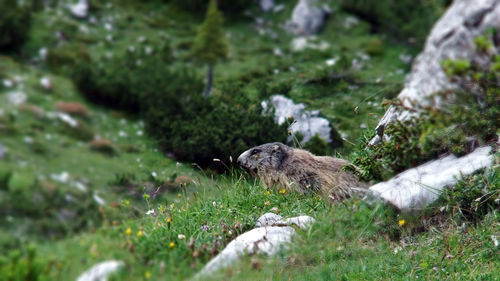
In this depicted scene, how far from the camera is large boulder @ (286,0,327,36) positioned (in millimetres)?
22719

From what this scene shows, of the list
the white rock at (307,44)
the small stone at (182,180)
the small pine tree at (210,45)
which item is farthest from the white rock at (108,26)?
the small stone at (182,180)

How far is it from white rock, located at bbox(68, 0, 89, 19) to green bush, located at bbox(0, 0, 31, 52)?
2.39 metres

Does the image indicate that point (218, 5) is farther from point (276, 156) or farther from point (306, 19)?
point (276, 156)

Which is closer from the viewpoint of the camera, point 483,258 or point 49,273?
point 49,273

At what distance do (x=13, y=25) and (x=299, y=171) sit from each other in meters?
14.2

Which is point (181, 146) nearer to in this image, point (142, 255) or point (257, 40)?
point (142, 255)

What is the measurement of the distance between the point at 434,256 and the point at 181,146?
18.6ft

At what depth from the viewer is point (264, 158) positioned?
824cm

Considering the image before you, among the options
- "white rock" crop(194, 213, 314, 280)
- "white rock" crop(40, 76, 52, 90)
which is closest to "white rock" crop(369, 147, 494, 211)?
"white rock" crop(194, 213, 314, 280)

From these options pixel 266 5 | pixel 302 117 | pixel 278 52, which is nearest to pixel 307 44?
pixel 278 52

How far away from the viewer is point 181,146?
33.6ft

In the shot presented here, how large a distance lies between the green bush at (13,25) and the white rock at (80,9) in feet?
7.85

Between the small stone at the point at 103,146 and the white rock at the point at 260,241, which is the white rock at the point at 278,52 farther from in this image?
the white rock at the point at 260,241

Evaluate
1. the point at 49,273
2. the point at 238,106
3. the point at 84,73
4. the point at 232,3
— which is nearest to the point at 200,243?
the point at 49,273
